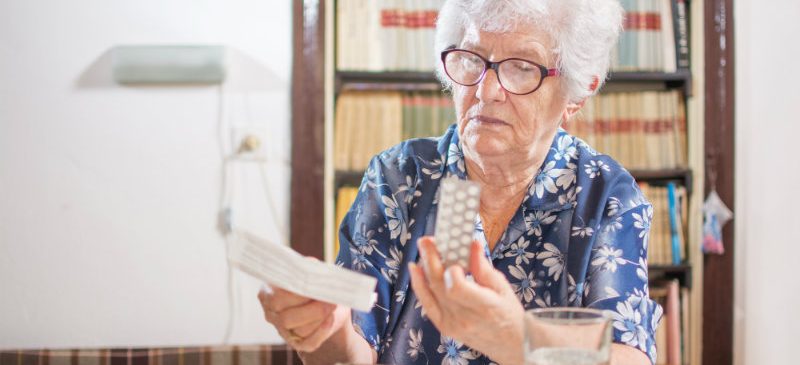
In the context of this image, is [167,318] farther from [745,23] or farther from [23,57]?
[745,23]

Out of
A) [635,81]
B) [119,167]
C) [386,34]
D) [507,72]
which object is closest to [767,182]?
[635,81]

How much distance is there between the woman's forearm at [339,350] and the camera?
0.98m

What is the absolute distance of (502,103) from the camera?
1.09 m

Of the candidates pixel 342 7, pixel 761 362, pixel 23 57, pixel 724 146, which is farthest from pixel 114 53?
pixel 761 362

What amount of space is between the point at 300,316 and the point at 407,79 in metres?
1.41

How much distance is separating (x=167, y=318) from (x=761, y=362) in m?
1.79

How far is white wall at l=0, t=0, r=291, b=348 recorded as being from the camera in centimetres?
212

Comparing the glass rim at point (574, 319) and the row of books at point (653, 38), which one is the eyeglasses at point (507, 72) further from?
the row of books at point (653, 38)

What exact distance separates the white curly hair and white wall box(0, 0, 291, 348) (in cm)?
109

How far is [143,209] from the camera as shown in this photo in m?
2.14

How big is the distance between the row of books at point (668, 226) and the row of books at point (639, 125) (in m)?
0.09

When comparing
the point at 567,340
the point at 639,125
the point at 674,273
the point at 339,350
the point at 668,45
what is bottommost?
the point at 674,273

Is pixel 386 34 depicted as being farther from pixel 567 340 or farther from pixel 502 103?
pixel 567 340

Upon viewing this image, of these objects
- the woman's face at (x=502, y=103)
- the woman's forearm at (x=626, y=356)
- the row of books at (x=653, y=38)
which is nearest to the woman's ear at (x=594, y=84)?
the woman's face at (x=502, y=103)
